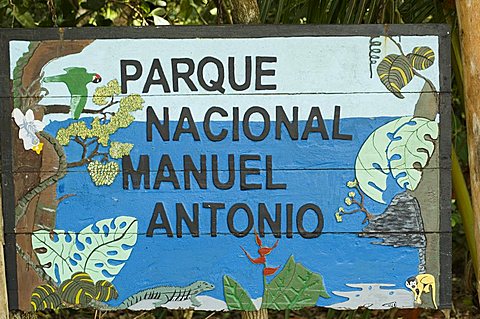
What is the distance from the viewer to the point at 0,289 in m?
1.61

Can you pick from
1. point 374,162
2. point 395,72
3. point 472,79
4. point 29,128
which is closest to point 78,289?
point 29,128

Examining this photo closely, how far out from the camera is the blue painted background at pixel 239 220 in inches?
64.4

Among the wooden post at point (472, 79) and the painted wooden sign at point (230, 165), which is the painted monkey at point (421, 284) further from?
the wooden post at point (472, 79)

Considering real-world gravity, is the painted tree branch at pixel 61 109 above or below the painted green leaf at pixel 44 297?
above

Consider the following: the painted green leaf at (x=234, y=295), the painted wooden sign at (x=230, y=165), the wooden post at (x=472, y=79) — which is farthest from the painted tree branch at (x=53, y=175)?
the wooden post at (x=472, y=79)

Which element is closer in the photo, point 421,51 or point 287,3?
point 421,51

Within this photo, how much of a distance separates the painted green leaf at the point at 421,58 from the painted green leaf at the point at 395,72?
11 mm

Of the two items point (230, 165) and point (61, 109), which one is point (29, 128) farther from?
point (230, 165)

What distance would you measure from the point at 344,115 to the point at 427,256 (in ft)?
1.10

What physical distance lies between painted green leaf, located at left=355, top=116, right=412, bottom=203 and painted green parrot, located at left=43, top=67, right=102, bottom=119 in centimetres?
57

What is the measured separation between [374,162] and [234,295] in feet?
1.31

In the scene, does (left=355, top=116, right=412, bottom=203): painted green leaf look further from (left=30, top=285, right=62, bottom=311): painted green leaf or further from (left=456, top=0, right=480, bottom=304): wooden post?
(left=30, top=285, right=62, bottom=311): painted green leaf

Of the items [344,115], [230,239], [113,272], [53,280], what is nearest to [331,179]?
[344,115]

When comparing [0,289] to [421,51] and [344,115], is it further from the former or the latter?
[421,51]
